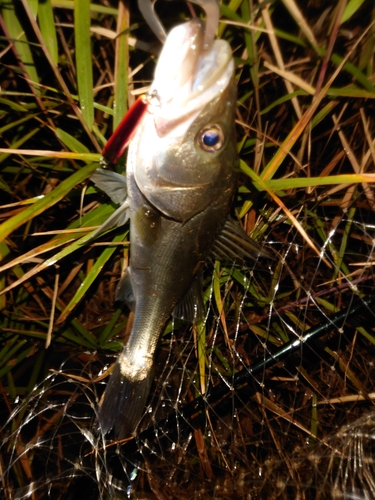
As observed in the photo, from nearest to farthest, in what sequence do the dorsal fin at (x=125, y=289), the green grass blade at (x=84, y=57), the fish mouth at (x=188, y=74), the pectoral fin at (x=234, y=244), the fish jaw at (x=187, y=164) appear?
the fish mouth at (x=188, y=74)
the fish jaw at (x=187, y=164)
the green grass blade at (x=84, y=57)
the pectoral fin at (x=234, y=244)
the dorsal fin at (x=125, y=289)

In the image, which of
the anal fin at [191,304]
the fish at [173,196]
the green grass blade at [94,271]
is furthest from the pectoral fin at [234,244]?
the green grass blade at [94,271]

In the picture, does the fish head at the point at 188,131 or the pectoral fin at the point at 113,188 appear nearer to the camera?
the fish head at the point at 188,131

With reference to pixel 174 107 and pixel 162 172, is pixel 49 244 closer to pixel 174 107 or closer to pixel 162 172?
pixel 162 172

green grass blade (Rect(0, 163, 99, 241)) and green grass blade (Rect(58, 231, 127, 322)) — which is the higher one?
green grass blade (Rect(0, 163, 99, 241))

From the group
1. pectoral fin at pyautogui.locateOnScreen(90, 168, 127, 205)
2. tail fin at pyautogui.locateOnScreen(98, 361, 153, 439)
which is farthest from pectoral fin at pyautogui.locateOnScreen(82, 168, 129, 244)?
tail fin at pyautogui.locateOnScreen(98, 361, 153, 439)

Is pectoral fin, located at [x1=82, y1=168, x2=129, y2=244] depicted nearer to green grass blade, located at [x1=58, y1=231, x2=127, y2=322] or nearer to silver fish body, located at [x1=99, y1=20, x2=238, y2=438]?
silver fish body, located at [x1=99, y1=20, x2=238, y2=438]

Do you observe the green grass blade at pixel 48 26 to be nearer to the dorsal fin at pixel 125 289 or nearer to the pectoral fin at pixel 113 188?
the pectoral fin at pixel 113 188

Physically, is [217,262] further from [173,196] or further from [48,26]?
[48,26]
